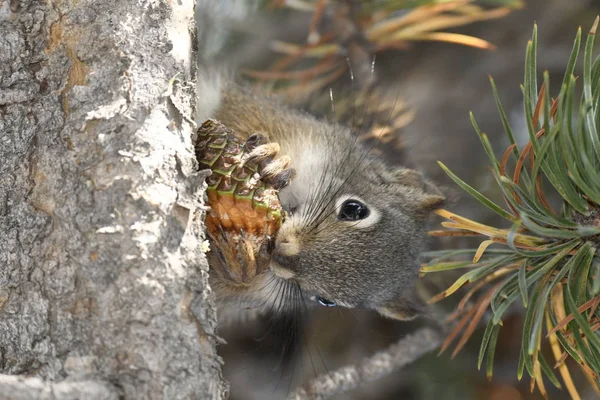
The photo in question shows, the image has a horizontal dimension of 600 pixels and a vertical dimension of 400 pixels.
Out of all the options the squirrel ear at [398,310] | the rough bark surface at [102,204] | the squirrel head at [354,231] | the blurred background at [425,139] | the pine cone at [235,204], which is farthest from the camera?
the blurred background at [425,139]

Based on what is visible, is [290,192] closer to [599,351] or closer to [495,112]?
[599,351]

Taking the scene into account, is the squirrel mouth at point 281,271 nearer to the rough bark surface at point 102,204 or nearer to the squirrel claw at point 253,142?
the squirrel claw at point 253,142

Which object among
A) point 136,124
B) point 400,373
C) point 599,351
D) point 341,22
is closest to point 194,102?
point 136,124

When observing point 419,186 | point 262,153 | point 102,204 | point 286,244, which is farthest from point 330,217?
point 102,204

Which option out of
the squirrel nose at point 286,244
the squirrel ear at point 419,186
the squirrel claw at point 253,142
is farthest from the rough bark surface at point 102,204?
the squirrel ear at point 419,186

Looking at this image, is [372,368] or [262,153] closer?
[262,153]

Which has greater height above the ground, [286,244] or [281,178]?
[281,178]

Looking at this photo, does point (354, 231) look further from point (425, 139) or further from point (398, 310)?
point (425, 139)

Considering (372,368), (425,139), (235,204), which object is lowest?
(372,368)

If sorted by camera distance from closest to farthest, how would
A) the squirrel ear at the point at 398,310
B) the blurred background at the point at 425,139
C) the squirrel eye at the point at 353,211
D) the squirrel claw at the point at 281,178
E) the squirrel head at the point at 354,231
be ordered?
the squirrel claw at the point at 281,178
the squirrel head at the point at 354,231
the squirrel eye at the point at 353,211
the squirrel ear at the point at 398,310
the blurred background at the point at 425,139
